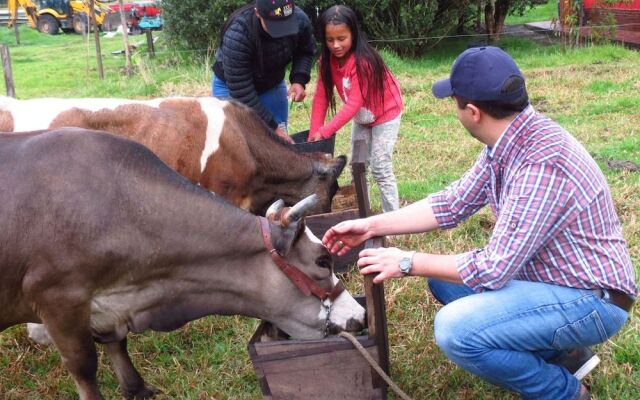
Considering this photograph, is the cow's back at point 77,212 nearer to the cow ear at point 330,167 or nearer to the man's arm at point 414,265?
the man's arm at point 414,265

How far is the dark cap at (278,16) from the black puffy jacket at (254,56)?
96mm

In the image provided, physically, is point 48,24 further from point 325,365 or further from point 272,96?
point 325,365

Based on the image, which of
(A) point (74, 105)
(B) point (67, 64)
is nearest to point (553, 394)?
(A) point (74, 105)

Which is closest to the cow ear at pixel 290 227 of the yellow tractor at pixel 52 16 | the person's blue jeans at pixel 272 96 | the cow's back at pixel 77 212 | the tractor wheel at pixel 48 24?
the cow's back at pixel 77 212

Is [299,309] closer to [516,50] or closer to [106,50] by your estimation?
[516,50]

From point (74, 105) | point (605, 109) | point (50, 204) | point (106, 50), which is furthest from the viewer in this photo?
point (106, 50)

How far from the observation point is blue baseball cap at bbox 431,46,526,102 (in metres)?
2.71

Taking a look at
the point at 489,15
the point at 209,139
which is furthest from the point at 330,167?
the point at 489,15

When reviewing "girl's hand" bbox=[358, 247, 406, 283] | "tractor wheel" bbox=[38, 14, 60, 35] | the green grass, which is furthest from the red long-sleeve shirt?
"tractor wheel" bbox=[38, 14, 60, 35]

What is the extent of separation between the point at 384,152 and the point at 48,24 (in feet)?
104

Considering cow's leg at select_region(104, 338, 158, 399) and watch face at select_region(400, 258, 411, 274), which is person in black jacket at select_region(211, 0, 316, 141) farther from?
watch face at select_region(400, 258, 411, 274)

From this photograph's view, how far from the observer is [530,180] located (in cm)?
268

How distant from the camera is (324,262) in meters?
3.38

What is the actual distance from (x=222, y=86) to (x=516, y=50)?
36.4ft
